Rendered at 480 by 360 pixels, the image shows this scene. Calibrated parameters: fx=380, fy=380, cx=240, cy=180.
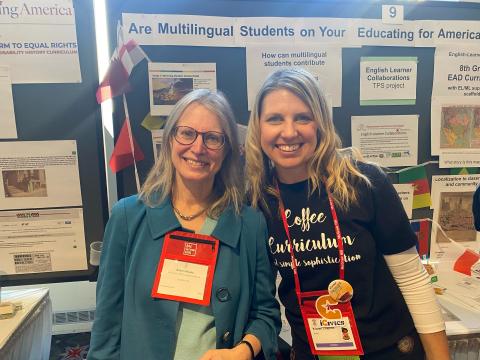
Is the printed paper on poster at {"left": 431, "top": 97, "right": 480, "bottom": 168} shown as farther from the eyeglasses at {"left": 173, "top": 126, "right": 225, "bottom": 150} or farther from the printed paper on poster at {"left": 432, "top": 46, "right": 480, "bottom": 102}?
the eyeglasses at {"left": 173, "top": 126, "right": 225, "bottom": 150}

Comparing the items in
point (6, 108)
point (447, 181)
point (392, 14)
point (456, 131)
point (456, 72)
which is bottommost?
point (447, 181)

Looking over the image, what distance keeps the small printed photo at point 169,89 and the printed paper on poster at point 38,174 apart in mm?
383

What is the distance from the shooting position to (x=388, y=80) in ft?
5.52

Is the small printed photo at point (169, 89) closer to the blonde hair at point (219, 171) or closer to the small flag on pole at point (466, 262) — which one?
the blonde hair at point (219, 171)

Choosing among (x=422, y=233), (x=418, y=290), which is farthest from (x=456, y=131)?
(x=418, y=290)

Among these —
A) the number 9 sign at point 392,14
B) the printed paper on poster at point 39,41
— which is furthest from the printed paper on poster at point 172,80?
the number 9 sign at point 392,14

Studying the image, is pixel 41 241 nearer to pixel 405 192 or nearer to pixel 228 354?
pixel 228 354

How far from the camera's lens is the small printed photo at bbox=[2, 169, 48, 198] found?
1496 millimetres

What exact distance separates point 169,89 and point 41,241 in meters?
0.81

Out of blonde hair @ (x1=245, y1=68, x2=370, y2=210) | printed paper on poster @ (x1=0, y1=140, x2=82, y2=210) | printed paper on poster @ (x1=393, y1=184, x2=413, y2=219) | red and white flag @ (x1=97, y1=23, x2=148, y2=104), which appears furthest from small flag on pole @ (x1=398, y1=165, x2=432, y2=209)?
printed paper on poster @ (x1=0, y1=140, x2=82, y2=210)

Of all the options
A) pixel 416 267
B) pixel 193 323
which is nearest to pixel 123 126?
pixel 193 323

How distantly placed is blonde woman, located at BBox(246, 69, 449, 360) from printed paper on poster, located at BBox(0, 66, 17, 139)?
0.98 meters

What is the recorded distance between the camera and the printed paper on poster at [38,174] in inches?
58.7

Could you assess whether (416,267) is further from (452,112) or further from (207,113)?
(452,112)
